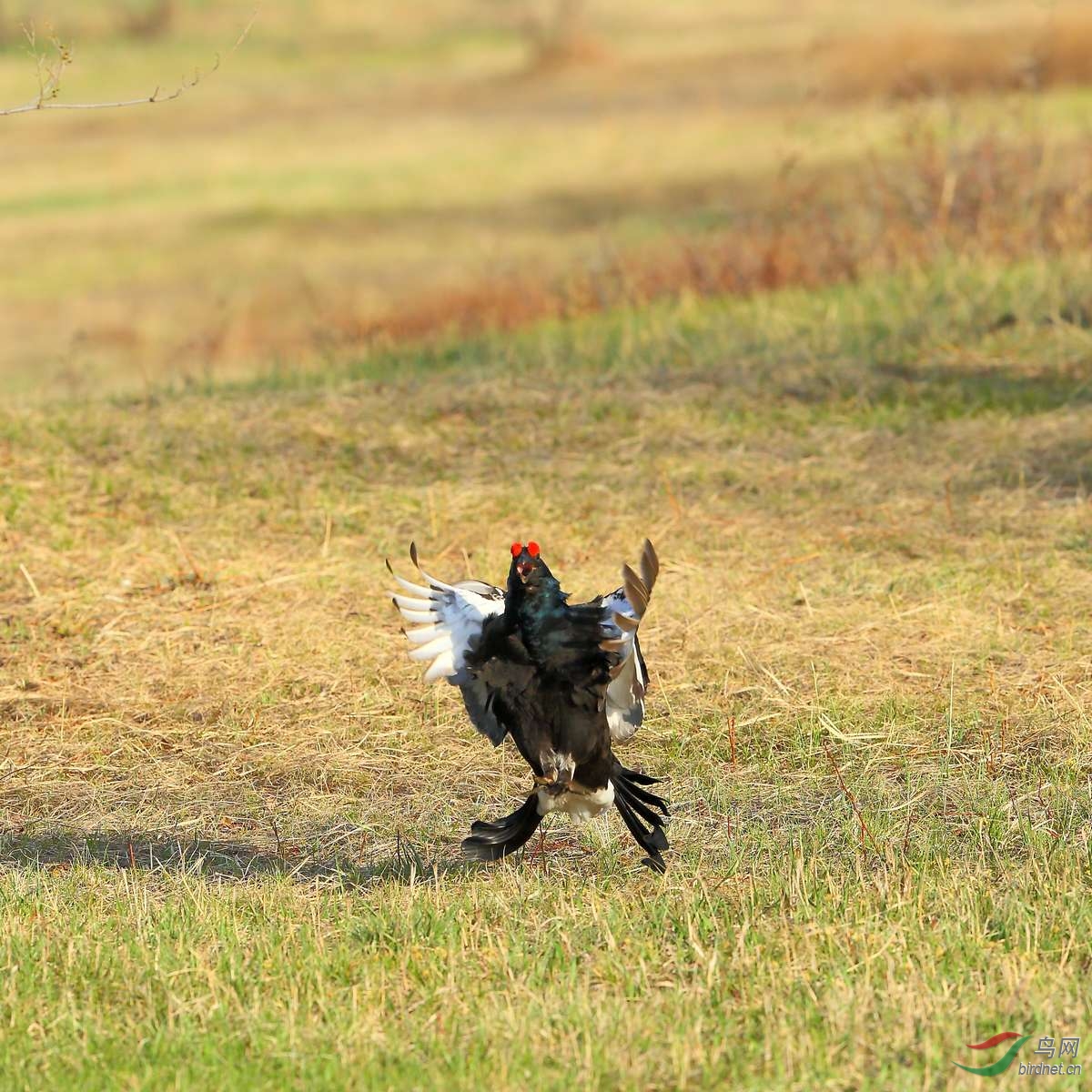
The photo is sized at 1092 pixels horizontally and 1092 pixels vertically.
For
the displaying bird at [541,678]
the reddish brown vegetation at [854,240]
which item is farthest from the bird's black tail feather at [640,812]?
the reddish brown vegetation at [854,240]

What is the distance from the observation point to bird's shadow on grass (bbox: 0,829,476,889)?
4.92 m

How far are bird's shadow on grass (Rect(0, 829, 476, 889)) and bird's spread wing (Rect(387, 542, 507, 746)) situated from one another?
0.49 m

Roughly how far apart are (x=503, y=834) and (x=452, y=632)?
0.59 m

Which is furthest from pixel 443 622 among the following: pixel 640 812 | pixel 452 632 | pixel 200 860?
pixel 200 860

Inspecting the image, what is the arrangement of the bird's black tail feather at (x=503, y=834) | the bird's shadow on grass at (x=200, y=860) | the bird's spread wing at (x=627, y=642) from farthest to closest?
the bird's shadow on grass at (x=200, y=860), the bird's black tail feather at (x=503, y=834), the bird's spread wing at (x=627, y=642)

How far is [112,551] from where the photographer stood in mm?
7562

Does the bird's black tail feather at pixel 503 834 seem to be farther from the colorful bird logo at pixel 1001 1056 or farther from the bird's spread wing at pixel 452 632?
the colorful bird logo at pixel 1001 1056

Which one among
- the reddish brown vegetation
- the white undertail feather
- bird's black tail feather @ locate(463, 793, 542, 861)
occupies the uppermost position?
the reddish brown vegetation

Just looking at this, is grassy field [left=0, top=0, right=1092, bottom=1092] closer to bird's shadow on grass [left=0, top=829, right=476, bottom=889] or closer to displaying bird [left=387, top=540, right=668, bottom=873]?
bird's shadow on grass [left=0, top=829, right=476, bottom=889]

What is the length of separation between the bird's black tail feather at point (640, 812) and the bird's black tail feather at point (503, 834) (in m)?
0.26

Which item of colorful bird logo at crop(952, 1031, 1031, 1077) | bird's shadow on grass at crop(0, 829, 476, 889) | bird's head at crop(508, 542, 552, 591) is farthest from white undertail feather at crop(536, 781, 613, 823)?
colorful bird logo at crop(952, 1031, 1031, 1077)

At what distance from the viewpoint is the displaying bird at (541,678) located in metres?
4.58

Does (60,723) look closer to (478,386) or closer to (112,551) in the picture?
(112,551)

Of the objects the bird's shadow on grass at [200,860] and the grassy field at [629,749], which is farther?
the bird's shadow on grass at [200,860]
